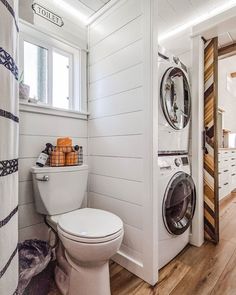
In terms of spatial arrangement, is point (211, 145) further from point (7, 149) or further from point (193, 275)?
point (7, 149)

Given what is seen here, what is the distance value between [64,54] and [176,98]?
3.80ft

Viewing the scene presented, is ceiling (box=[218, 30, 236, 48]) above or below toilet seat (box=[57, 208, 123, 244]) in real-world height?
above

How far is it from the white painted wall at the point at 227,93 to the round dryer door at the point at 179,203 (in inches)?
116

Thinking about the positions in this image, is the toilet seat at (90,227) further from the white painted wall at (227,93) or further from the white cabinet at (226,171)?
the white painted wall at (227,93)

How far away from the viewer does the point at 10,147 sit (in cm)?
64

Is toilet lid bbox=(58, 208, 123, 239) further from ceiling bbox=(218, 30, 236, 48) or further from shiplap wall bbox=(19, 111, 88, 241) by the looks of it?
ceiling bbox=(218, 30, 236, 48)

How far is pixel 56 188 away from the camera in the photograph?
1375mm

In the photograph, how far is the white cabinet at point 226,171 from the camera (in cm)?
316

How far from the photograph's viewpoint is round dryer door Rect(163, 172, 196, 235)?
1.45 metres

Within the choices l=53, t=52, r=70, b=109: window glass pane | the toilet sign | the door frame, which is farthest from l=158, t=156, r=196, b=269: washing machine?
the toilet sign

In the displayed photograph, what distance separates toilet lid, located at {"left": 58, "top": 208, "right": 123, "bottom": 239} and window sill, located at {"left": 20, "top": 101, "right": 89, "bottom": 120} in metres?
0.83

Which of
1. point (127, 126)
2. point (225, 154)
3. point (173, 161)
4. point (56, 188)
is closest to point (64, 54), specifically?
point (127, 126)

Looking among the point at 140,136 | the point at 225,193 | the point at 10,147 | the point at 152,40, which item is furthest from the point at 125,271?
the point at 225,193

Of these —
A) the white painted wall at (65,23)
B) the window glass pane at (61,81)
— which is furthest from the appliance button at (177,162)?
the white painted wall at (65,23)
